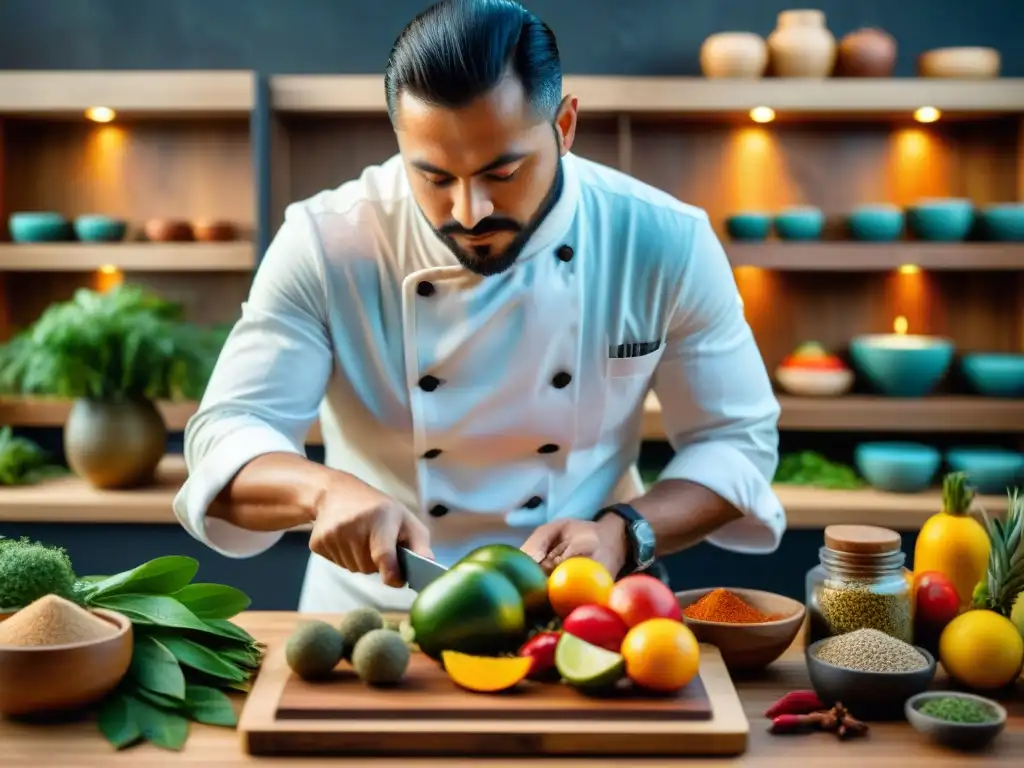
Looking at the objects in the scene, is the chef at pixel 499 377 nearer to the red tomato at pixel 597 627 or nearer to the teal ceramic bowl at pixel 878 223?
the red tomato at pixel 597 627

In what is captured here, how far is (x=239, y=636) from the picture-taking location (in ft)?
4.94

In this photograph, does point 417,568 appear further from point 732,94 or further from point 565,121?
point 732,94

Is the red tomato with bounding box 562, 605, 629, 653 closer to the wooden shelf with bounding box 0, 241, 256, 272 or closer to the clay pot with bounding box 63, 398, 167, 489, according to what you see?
the clay pot with bounding box 63, 398, 167, 489

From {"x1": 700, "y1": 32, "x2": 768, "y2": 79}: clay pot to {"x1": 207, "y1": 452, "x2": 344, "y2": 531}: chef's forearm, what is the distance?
2347 millimetres

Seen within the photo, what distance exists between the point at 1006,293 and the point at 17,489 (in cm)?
310

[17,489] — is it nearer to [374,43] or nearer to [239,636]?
[374,43]

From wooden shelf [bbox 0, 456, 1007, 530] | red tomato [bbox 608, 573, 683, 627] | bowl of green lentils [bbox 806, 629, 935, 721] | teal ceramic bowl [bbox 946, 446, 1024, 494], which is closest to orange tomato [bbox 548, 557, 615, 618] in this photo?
red tomato [bbox 608, 573, 683, 627]

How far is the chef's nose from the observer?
1.59m

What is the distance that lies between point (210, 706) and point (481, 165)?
2.37ft

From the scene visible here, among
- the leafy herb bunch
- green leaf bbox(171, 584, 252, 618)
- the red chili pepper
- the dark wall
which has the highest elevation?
the dark wall

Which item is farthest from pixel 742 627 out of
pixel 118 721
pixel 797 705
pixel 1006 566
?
pixel 118 721

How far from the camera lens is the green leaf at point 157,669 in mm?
1366

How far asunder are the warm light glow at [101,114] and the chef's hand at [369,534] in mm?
2524

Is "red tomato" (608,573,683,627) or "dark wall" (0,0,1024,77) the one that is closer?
"red tomato" (608,573,683,627)
